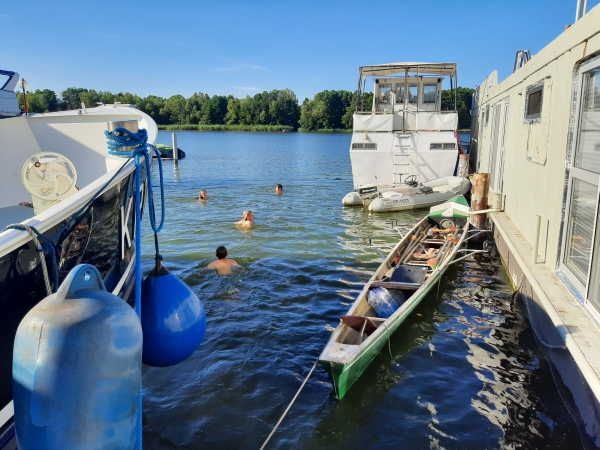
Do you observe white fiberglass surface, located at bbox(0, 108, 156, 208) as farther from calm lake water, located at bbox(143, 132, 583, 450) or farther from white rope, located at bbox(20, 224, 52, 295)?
white rope, located at bbox(20, 224, 52, 295)

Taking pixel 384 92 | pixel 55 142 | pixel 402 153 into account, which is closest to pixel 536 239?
pixel 55 142

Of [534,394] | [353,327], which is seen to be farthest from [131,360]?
[534,394]

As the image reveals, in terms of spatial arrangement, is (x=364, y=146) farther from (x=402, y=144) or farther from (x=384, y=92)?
(x=384, y=92)

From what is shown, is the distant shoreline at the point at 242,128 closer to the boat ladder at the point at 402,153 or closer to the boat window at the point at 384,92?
the boat window at the point at 384,92

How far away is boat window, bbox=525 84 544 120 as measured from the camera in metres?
8.73

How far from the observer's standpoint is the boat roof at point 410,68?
20.8m

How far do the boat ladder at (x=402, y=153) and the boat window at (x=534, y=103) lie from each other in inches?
359

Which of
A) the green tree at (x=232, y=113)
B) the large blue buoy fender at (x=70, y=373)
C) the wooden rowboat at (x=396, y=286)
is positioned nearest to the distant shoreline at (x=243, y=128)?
the green tree at (x=232, y=113)

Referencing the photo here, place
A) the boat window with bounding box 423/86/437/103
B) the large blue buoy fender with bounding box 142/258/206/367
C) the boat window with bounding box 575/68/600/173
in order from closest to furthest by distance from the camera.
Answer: the large blue buoy fender with bounding box 142/258/206/367 < the boat window with bounding box 575/68/600/173 < the boat window with bounding box 423/86/437/103

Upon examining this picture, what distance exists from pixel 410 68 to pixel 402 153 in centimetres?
433

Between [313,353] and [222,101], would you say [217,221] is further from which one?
[222,101]

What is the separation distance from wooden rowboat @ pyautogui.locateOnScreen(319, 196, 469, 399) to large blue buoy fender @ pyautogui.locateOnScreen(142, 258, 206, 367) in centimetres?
179

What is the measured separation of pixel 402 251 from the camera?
10.7 m

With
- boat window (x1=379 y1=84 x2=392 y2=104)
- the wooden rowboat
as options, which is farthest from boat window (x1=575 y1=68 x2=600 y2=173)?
boat window (x1=379 y1=84 x2=392 y2=104)
